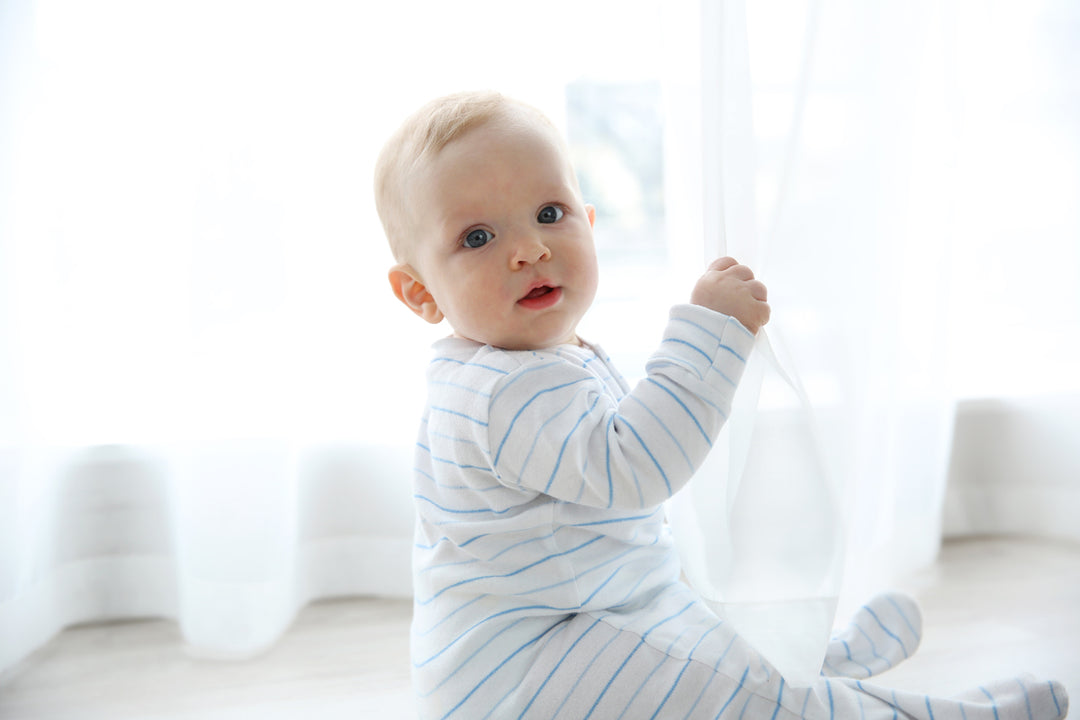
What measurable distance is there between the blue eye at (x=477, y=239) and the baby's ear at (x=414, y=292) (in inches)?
3.4

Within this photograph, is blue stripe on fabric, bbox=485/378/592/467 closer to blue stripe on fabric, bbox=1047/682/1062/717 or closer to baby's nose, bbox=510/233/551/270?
baby's nose, bbox=510/233/551/270

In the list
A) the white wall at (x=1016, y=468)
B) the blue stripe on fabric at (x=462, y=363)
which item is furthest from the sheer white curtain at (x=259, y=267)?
the blue stripe on fabric at (x=462, y=363)

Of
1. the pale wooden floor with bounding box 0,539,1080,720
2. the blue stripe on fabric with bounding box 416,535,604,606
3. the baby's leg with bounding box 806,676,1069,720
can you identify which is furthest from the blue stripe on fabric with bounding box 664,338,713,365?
the pale wooden floor with bounding box 0,539,1080,720

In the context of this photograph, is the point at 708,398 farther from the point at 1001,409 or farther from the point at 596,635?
the point at 1001,409

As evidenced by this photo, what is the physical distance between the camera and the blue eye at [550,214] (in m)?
0.84

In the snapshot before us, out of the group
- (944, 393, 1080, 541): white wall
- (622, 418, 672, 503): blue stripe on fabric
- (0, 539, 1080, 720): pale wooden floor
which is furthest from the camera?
(944, 393, 1080, 541): white wall

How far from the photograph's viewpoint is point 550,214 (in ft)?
2.75

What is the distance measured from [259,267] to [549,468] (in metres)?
0.56

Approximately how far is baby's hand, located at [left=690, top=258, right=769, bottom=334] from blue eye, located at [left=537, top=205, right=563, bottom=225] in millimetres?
155

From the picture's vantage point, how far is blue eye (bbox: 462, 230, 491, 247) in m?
0.82

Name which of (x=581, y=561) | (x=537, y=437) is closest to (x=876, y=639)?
(x=581, y=561)

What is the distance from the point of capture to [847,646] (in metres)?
0.90

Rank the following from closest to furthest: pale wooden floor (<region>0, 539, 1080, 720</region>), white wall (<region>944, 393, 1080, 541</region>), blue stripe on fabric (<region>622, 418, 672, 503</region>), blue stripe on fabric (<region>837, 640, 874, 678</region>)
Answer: blue stripe on fabric (<region>622, 418, 672, 503</region>), blue stripe on fabric (<region>837, 640, 874, 678</region>), pale wooden floor (<region>0, 539, 1080, 720</region>), white wall (<region>944, 393, 1080, 541</region>)

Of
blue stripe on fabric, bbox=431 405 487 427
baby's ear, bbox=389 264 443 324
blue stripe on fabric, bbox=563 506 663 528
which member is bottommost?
blue stripe on fabric, bbox=563 506 663 528
